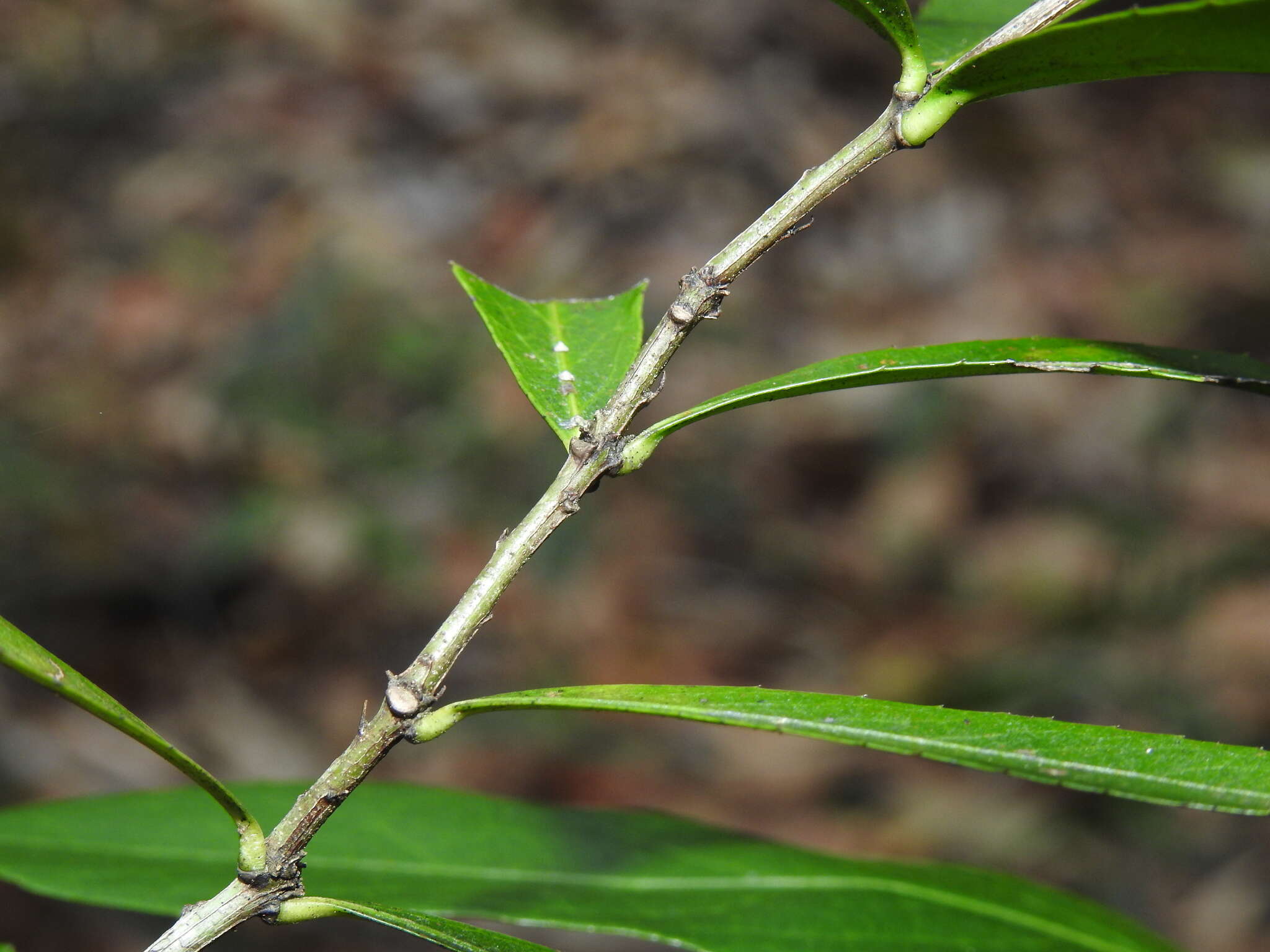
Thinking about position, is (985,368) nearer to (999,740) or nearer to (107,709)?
(999,740)

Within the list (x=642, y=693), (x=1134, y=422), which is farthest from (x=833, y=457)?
(x=642, y=693)

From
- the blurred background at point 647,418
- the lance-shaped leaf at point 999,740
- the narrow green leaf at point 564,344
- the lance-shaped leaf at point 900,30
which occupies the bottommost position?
the lance-shaped leaf at point 999,740

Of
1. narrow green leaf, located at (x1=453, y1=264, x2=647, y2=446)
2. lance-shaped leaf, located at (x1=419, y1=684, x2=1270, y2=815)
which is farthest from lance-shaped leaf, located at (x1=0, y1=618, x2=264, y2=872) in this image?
narrow green leaf, located at (x1=453, y1=264, x2=647, y2=446)

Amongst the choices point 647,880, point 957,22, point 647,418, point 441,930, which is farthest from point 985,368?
point 647,418

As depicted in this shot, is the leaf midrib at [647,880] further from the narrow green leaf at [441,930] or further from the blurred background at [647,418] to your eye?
the blurred background at [647,418]

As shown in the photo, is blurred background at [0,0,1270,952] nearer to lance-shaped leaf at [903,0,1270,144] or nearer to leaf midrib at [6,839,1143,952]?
leaf midrib at [6,839,1143,952]

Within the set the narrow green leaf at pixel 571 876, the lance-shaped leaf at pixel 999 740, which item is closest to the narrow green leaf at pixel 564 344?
the lance-shaped leaf at pixel 999 740
